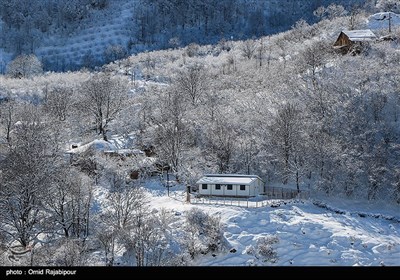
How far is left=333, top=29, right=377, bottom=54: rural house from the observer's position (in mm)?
69250

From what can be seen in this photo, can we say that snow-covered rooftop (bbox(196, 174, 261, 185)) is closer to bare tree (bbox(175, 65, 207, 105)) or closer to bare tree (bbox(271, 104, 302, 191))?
bare tree (bbox(271, 104, 302, 191))

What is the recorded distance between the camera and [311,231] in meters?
37.1

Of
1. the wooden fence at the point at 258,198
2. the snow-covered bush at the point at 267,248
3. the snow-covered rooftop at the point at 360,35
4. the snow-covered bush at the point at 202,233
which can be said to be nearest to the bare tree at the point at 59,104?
the wooden fence at the point at 258,198

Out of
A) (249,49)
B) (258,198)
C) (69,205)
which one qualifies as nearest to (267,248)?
(258,198)

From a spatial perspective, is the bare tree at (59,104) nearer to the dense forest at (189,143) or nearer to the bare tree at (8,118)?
the dense forest at (189,143)

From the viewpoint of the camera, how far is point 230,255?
34.4 metres

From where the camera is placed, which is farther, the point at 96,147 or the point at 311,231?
the point at 96,147

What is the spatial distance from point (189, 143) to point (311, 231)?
23272 millimetres

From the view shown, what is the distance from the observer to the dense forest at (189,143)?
3738cm

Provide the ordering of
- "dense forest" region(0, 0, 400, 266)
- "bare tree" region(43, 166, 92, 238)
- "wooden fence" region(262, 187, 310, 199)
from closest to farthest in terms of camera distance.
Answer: "dense forest" region(0, 0, 400, 266)
"bare tree" region(43, 166, 92, 238)
"wooden fence" region(262, 187, 310, 199)

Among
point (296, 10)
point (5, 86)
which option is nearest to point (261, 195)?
point (5, 86)

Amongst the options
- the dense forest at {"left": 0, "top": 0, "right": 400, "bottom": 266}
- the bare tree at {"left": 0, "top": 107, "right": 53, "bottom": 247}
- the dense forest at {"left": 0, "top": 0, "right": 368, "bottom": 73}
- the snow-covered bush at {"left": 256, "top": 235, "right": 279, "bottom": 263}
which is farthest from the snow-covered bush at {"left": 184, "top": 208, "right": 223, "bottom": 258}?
the dense forest at {"left": 0, "top": 0, "right": 368, "bottom": 73}

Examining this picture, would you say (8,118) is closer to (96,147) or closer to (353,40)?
(96,147)

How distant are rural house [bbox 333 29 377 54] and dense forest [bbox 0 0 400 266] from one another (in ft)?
3.24
